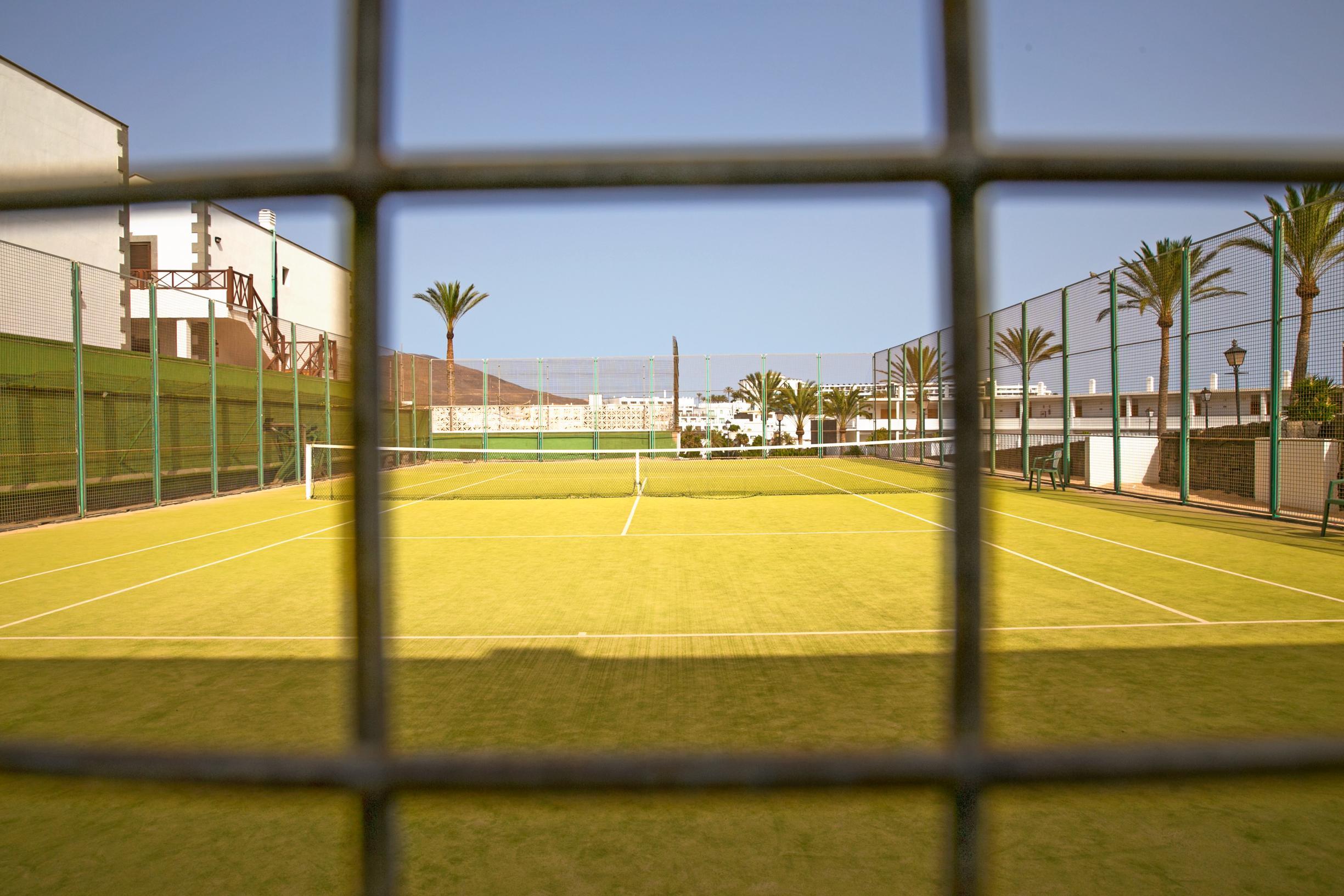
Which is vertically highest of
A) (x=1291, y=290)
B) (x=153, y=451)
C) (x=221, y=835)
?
(x=1291, y=290)

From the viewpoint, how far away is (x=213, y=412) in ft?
54.0

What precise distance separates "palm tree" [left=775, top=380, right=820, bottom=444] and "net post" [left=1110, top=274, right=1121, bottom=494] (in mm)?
20795

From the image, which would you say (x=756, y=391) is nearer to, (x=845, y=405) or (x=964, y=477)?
(x=845, y=405)

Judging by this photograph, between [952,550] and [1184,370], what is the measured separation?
14576 millimetres

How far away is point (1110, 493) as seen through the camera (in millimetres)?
15945

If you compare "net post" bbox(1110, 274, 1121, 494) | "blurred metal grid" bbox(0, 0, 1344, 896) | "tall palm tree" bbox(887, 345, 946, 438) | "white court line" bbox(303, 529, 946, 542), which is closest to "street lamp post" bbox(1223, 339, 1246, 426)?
"net post" bbox(1110, 274, 1121, 494)

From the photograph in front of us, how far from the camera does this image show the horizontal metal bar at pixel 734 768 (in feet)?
1.97

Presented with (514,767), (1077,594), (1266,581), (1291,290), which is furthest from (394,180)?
(1291,290)

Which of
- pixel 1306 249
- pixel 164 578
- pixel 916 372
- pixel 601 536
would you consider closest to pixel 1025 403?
pixel 1306 249

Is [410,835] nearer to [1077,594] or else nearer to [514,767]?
[514,767]

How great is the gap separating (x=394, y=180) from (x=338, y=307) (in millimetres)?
137

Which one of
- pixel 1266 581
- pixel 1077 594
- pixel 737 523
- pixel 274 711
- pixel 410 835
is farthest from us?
pixel 737 523

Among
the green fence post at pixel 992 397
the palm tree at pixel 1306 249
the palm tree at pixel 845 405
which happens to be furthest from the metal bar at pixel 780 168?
the palm tree at pixel 845 405

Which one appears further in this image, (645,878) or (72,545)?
(72,545)
